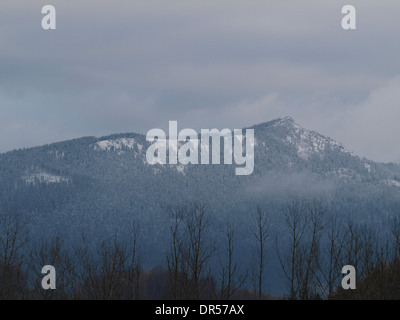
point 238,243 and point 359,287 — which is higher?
point 238,243

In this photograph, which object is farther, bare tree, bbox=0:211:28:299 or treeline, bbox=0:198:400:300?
bare tree, bbox=0:211:28:299

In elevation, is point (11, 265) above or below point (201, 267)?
above

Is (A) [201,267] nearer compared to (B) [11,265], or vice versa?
(A) [201,267]

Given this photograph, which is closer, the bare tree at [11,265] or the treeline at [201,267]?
the treeline at [201,267]

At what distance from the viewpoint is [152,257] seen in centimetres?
17938
